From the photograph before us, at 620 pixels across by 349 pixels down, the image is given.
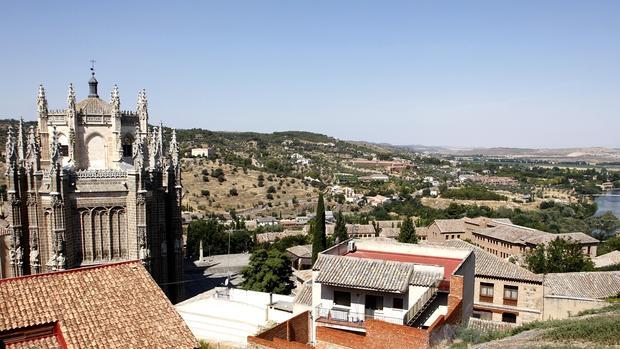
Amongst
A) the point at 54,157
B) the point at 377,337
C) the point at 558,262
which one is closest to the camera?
the point at 377,337

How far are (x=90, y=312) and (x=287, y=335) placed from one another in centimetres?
→ 778

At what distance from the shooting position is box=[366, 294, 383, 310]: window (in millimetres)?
17766

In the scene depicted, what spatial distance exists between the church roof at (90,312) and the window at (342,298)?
7.34 m

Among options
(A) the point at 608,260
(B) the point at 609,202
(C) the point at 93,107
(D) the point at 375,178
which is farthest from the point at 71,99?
(B) the point at 609,202

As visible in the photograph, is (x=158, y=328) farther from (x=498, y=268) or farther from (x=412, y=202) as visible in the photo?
(x=412, y=202)

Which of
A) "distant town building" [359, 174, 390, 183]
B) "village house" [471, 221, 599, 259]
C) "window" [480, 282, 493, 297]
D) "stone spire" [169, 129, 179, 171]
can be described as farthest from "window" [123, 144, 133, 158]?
"distant town building" [359, 174, 390, 183]

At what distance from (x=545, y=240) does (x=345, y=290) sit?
4472cm

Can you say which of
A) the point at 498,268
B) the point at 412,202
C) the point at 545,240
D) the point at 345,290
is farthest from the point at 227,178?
the point at 345,290

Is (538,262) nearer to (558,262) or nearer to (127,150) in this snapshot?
(558,262)

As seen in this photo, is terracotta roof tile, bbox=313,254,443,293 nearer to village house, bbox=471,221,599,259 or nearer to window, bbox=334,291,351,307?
window, bbox=334,291,351,307

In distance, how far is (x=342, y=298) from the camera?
18.3 metres

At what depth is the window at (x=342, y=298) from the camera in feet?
59.9

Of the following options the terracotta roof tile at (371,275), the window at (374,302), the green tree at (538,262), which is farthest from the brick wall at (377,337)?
the green tree at (538,262)

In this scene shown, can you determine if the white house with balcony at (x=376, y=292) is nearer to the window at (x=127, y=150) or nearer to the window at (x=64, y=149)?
the window at (x=127, y=150)
